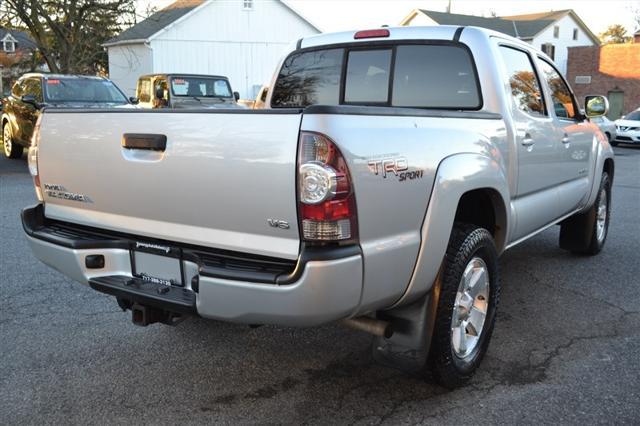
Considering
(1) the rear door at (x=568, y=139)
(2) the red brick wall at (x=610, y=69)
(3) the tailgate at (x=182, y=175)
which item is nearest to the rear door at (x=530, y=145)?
(1) the rear door at (x=568, y=139)

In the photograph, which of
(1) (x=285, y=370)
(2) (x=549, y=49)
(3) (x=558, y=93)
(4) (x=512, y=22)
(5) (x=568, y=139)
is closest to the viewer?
(1) (x=285, y=370)

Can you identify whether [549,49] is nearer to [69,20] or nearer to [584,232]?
[69,20]

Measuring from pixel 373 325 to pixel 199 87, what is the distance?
592 inches

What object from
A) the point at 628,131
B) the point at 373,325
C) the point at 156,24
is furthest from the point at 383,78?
the point at 156,24

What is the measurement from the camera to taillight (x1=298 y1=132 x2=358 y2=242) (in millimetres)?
2447

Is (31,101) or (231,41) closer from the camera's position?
(31,101)

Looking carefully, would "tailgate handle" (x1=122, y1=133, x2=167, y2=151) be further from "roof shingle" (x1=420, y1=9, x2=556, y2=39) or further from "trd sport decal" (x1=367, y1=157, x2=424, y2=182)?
"roof shingle" (x1=420, y1=9, x2=556, y2=39)

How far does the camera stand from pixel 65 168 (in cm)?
326

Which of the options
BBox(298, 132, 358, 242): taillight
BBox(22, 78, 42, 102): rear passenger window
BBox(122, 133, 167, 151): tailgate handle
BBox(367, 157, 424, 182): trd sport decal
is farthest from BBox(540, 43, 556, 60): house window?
BBox(298, 132, 358, 242): taillight

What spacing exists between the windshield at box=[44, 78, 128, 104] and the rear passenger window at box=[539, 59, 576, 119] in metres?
9.61

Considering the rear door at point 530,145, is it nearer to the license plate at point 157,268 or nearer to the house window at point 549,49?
the license plate at point 157,268

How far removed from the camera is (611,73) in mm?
36562

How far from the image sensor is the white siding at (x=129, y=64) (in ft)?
100

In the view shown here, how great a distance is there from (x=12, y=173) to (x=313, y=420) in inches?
414
